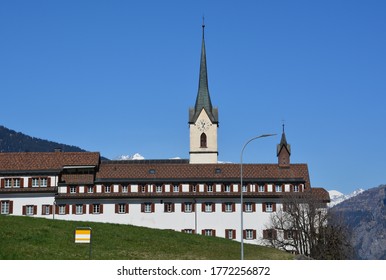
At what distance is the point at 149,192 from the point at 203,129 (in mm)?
36530

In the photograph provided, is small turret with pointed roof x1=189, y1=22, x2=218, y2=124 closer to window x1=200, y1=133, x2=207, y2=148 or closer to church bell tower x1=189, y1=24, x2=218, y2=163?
church bell tower x1=189, y1=24, x2=218, y2=163

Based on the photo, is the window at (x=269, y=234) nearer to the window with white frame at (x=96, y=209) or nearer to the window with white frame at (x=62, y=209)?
the window with white frame at (x=96, y=209)

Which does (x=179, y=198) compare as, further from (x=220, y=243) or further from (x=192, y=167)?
(x=220, y=243)

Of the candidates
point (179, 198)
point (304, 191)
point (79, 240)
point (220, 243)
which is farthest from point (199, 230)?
point (79, 240)

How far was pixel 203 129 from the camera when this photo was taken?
5502 inches

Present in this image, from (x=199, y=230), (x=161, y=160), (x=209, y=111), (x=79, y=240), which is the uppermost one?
(x=209, y=111)

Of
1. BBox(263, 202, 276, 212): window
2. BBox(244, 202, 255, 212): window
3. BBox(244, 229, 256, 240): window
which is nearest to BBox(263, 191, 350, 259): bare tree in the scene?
BBox(263, 202, 276, 212): window

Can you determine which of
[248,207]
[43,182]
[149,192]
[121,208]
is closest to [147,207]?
[149,192]

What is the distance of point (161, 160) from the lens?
14225 centimetres

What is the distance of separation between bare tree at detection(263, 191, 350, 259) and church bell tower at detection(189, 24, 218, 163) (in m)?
36.3

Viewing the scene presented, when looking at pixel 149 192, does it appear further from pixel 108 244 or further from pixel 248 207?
pixel 108 244

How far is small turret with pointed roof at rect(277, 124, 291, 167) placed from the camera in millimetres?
112556
